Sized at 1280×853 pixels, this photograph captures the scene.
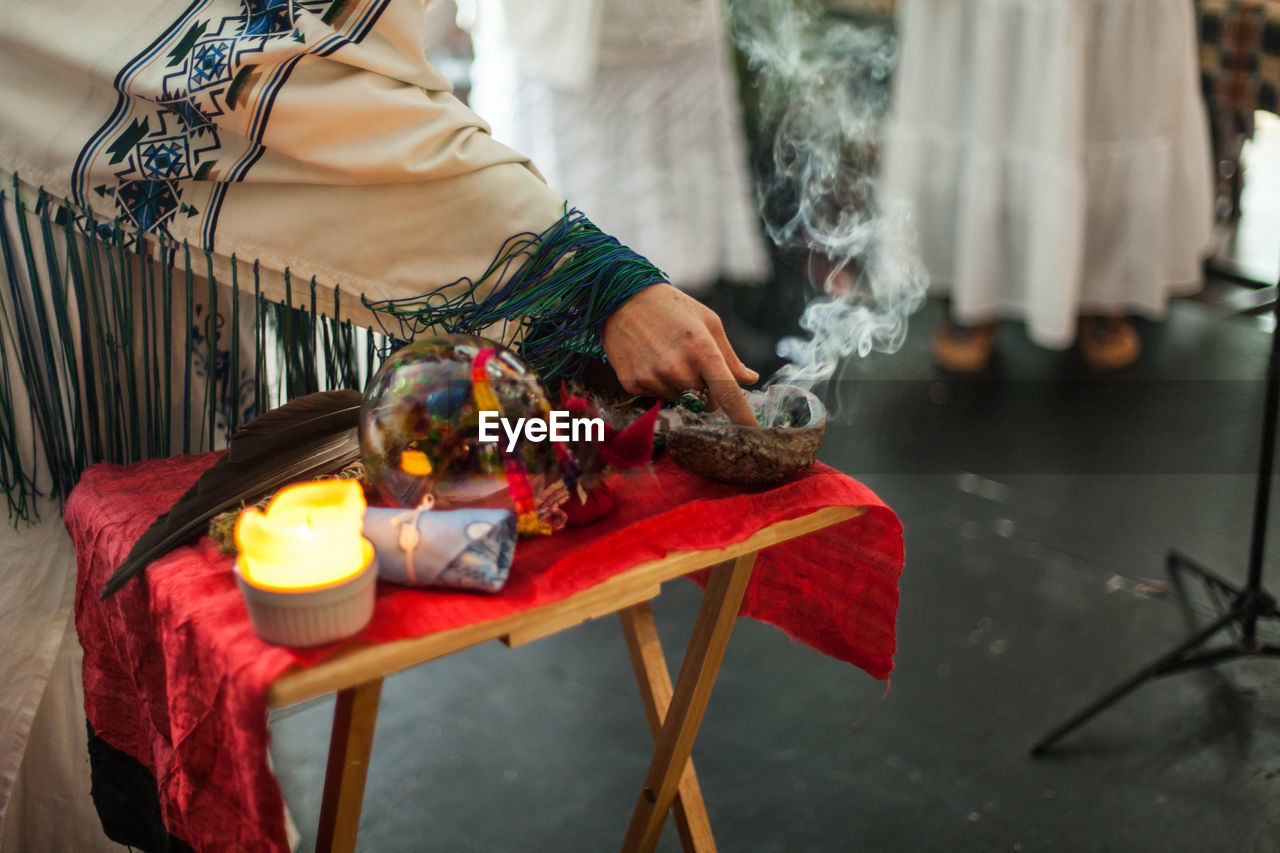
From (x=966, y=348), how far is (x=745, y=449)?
2.23 metres

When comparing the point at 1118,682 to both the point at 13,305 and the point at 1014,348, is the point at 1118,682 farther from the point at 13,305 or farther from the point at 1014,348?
the point at 13,305

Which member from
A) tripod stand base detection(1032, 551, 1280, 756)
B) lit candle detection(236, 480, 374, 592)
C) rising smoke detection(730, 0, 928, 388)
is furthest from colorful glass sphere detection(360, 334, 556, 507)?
rising smoke detection(730, 0, 928, 388)

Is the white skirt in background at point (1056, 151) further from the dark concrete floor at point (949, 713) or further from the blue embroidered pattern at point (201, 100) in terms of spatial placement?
the blue embroidered pattern at point (201, 100)

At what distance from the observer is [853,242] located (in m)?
3.14

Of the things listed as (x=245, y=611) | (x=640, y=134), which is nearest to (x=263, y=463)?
(x=245, y=611)

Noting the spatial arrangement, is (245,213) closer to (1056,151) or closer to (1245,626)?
(1245,626)

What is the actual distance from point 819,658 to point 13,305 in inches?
54.7

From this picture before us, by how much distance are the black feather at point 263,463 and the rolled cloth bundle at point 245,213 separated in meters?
0.13

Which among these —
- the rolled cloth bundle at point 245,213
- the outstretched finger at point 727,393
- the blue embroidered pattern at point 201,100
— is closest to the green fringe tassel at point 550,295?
the rolled cloth bundle at point 245,213

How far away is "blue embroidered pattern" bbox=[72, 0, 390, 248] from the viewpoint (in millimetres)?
986

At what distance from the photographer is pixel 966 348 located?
296 centimetres

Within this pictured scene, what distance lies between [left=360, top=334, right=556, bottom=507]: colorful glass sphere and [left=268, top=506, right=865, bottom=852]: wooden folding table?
117 millimetres

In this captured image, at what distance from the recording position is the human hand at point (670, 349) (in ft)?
3.07

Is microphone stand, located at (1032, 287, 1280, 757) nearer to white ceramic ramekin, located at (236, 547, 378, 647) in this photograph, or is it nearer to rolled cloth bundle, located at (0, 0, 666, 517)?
rolled cloth bundle, located at (0, 0, 666, 517)
